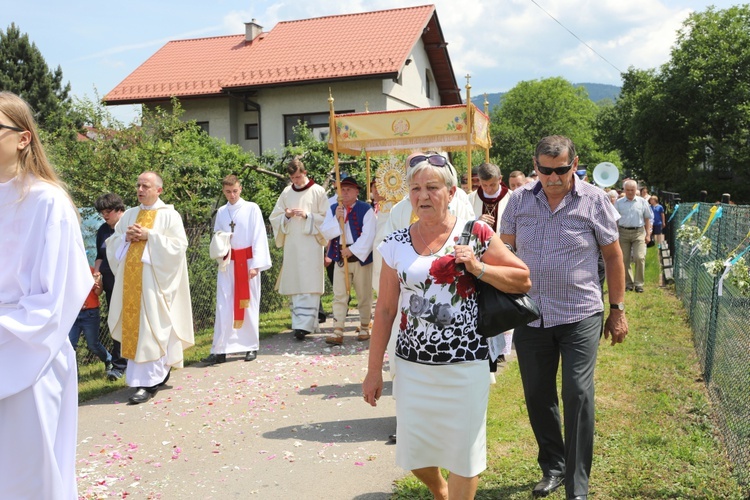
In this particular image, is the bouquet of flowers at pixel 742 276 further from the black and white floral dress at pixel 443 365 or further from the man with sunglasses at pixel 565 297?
the black and white floral dress at pixel 443 365

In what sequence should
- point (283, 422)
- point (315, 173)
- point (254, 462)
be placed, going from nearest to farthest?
1. point (254, 462)
2. point (283, 422)
3. point (315, 173)

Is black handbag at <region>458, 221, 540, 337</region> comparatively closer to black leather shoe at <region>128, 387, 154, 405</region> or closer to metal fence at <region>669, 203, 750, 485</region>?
metal fence at <region>669, 203, 750, 485</region>

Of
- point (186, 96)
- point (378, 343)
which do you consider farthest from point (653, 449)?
point (186, 96)

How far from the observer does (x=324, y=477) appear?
5.21m

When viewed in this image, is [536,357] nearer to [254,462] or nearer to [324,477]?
[324,477]

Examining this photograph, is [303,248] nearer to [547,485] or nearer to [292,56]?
[547,485]

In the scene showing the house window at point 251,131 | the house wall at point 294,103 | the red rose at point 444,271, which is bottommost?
the red rose at point 444,271

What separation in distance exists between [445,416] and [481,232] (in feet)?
3.06

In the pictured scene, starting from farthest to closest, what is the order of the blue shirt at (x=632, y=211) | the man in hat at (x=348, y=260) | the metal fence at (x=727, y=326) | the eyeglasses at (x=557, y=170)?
the blue shirt at (x=632, y=211) → the man in hat at (x=348, y=260) → the metal fence at (x=727, y=326) → the eyeglasses at (x=557, y=170)

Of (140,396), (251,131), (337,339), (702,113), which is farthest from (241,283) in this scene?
(702,113)

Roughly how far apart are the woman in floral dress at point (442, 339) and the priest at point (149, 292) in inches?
173

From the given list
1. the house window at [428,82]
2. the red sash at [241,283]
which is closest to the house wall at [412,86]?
the house window at [428,82]

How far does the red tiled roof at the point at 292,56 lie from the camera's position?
25125mm

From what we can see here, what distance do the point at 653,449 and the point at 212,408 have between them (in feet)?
12.9
